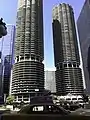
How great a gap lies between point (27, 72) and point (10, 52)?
72.0 m

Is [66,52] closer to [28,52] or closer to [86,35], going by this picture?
[86,35]

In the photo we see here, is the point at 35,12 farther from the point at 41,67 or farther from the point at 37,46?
the point at 41,67

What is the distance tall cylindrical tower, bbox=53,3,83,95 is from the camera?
5709 inches

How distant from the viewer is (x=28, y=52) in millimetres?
142250

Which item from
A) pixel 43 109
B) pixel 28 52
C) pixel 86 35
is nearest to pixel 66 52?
pixel 86 35

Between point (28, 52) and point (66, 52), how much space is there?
37.3 meters

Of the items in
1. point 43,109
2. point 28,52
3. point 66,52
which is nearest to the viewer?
point 43,109

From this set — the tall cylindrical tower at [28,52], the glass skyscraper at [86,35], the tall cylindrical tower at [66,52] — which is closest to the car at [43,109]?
the tall cylindrical tower at [28,52]

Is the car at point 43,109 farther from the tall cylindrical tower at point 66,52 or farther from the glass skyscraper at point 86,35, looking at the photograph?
the tall cylindrical tower at point 66,52

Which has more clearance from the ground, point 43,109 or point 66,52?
point 66,52

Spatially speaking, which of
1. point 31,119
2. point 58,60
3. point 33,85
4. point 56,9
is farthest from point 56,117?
point 56,9

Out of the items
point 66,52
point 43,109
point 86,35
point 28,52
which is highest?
point 86,35

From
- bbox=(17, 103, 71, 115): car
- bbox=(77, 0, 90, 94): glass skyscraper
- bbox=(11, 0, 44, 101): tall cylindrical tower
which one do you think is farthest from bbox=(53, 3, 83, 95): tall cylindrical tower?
bbox=(17, 103, 71, 115): car

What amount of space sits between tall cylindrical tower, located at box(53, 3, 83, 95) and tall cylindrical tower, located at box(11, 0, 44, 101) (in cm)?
2019
